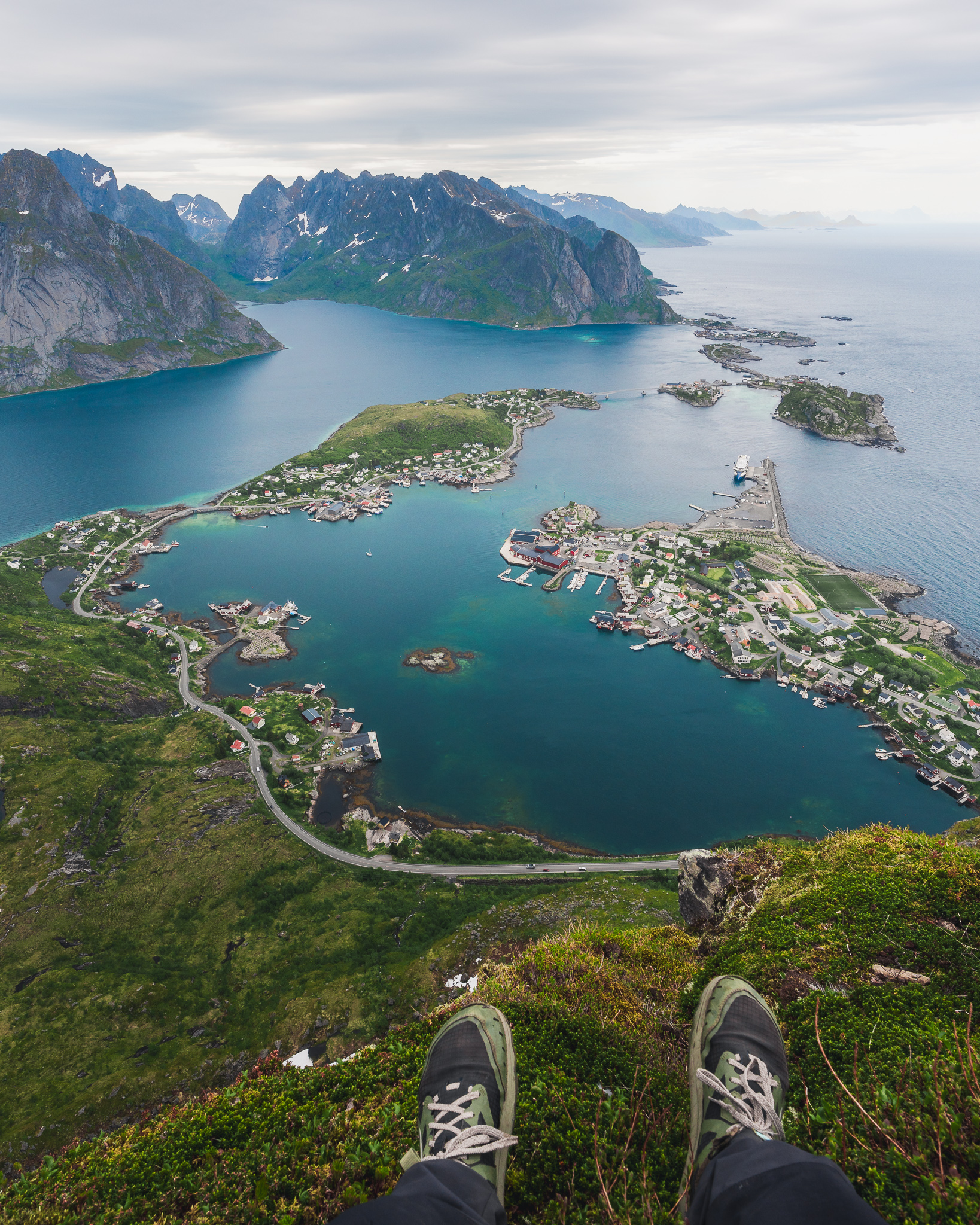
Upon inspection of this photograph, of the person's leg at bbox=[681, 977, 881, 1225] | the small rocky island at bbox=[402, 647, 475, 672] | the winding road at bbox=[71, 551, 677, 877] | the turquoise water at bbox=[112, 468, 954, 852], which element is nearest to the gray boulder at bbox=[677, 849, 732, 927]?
the person's leg at bbox=[681, 977, 881, 1225]

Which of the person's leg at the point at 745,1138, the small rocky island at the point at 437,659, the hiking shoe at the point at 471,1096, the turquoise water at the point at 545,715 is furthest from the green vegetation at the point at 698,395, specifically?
the hiking shoe at the point at 471,1096

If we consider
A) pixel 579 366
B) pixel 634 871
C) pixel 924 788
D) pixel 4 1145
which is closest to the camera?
pixel 4 1145

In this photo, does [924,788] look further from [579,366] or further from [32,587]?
[579,366]

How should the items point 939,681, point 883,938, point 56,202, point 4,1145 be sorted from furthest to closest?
1. point 56,202
2. point 939,681
3. point 4,1145
4. point 883,938

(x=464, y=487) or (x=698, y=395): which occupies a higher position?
(x=698, y=395)

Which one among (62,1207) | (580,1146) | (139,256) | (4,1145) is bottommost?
(4,1145)

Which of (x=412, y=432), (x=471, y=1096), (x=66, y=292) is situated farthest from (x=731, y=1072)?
(x=66, y=292)

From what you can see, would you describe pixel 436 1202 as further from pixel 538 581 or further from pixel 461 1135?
pixel 538 581

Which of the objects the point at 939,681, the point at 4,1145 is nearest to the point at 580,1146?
the point at 4,1145

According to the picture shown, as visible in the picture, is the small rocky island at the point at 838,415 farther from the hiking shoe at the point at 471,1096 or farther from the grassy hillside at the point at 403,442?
the hiking shoe at the point at 471,1096
